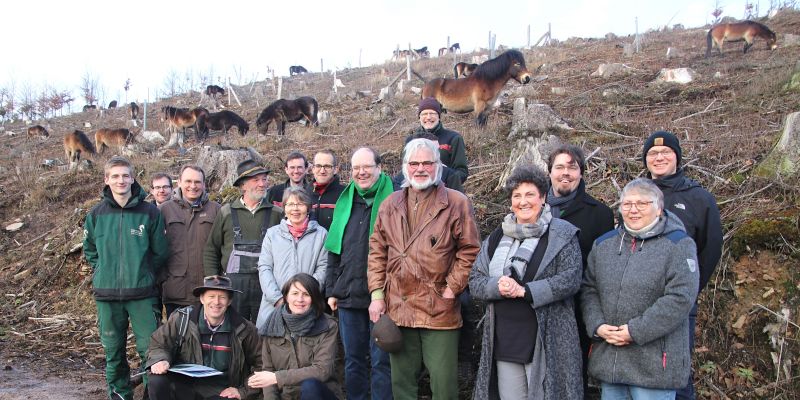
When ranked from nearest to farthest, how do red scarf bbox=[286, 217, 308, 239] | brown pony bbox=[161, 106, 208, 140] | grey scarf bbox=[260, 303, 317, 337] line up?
grey scarf bbox=[260, 303, 317, 337] → red scarf bbox=[286, 217, 308, 239] → brown pony bbox=[161, 106, 208, 140]

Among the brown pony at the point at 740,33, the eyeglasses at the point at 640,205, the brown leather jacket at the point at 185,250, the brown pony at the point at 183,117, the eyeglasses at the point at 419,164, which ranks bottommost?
the brown leather jacket at the point at 185,250

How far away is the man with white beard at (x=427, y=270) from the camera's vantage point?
3.20 meters

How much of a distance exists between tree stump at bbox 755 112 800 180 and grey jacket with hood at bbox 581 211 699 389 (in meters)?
2.89

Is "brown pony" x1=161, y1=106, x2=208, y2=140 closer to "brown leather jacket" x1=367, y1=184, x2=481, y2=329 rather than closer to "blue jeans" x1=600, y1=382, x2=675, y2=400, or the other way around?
"brown leather jacket" x1=367, y1=184, x2=481, y2=329

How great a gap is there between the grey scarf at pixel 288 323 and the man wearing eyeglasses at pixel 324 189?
98cm

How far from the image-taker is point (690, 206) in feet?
10.3

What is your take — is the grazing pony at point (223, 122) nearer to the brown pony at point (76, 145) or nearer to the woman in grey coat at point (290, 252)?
the brown pony at point (76, 145)

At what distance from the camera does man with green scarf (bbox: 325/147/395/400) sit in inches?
148

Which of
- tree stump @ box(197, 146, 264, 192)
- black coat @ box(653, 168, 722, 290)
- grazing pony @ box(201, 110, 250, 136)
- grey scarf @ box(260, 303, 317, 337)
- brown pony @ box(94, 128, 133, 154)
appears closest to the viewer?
black coat @ box(653, 168, 722, 290)

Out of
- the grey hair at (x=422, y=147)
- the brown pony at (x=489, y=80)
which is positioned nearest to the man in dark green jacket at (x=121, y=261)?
the grey hair at (x=422, y=147)

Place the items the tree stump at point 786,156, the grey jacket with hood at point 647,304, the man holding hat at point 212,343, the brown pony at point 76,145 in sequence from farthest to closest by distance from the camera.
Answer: the brown pony at point 76,145 → the tree stump at point 786,156 → the man holding hat at point 212,343 → the grey jacket with hood at point 647,304

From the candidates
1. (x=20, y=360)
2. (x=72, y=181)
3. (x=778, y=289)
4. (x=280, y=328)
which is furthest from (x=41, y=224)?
(x=778, y=289)

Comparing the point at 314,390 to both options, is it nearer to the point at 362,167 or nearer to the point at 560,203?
the point at 362,167

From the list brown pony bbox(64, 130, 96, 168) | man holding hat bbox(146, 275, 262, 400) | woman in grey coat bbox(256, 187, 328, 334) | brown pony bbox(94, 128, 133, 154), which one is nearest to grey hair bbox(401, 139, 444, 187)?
woman in grey coat bbox(256, 187, 328, 334)
